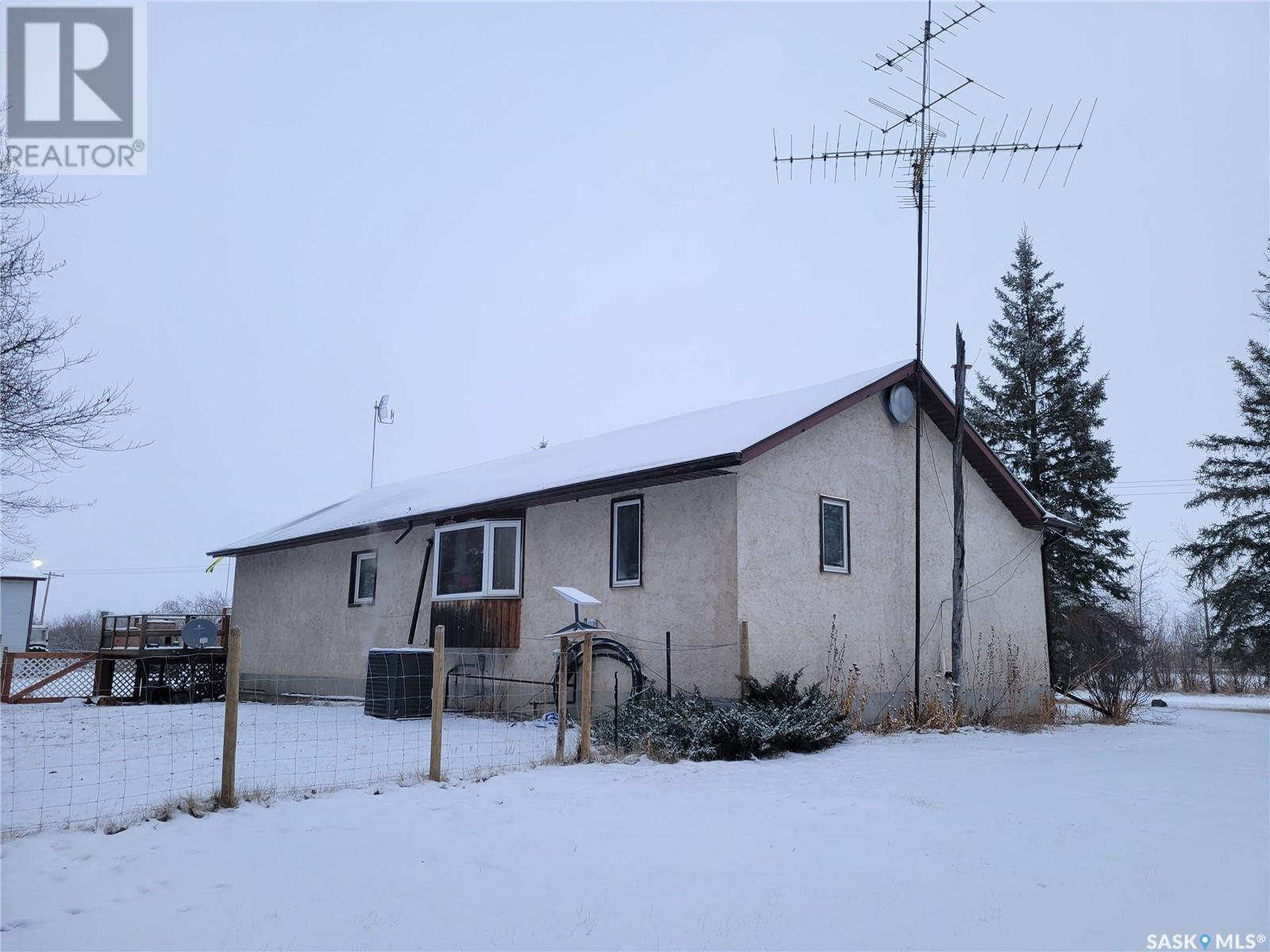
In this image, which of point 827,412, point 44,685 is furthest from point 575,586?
point 44,685

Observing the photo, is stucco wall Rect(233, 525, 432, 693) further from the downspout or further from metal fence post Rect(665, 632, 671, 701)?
metal fence post Rect(665, 632, 671, 701)

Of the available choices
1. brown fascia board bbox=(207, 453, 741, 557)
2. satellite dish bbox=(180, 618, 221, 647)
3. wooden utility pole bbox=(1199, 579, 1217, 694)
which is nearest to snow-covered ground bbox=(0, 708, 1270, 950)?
brown fascia board bbox=(207, 453, 741, 557)

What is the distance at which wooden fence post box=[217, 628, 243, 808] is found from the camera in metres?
6.50

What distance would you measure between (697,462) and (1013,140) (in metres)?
7.23

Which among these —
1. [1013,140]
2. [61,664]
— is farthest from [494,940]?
[61,664]

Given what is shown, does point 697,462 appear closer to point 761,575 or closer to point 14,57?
point 761,575

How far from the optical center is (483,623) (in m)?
14.6

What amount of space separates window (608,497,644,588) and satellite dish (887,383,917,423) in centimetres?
432

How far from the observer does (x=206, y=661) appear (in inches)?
838

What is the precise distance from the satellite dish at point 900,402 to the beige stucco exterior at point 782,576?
0.21m

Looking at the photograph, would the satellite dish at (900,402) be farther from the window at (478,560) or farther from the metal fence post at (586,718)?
the metal fence post at (586,718)

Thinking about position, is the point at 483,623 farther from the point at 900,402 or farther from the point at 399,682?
the point at 900,402

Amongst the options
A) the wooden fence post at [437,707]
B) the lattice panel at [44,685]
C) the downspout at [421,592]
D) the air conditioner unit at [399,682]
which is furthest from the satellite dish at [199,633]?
the wooden fence post at [437,707]

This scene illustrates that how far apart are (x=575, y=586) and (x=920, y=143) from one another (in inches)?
337
